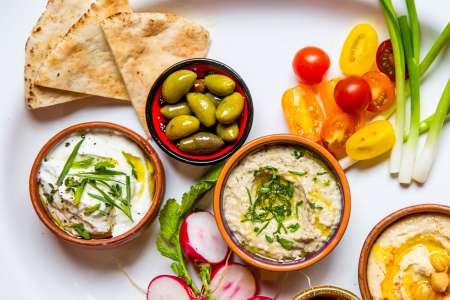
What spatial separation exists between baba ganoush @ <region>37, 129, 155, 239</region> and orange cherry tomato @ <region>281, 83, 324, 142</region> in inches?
30.6

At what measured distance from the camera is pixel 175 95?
3145 mm

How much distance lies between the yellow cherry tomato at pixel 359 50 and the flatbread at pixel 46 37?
4.55 ft

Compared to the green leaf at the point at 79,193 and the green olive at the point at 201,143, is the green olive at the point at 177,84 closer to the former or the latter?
the green olive at the point at 201,143

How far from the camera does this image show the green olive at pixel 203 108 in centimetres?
313

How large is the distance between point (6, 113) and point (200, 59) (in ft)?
3.65

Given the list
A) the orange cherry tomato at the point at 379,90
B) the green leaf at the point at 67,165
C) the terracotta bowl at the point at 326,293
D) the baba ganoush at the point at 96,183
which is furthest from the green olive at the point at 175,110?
the terracotta bowl at the point at 326,293

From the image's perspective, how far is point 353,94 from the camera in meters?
3.13

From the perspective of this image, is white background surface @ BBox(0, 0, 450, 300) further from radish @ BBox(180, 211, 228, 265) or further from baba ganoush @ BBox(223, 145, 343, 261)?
baba ganoush @ BBox(223, 145, 343, 261)

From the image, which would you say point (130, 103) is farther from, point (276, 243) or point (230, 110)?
point (276, 243)

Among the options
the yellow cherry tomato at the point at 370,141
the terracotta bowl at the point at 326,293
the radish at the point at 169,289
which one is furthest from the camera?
the radish at the point at 169,289

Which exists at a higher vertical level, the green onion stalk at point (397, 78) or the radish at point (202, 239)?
the green onion stalk at point (397, 78)

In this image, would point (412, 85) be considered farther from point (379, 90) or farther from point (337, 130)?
point (337, 130)

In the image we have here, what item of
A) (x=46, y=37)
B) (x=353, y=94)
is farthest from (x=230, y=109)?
(x=46, y=37)

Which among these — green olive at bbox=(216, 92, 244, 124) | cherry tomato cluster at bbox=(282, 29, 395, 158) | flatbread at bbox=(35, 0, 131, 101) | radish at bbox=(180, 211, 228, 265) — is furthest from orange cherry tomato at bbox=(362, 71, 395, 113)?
flatbread at bbox=(35, 0, 131, 101)
